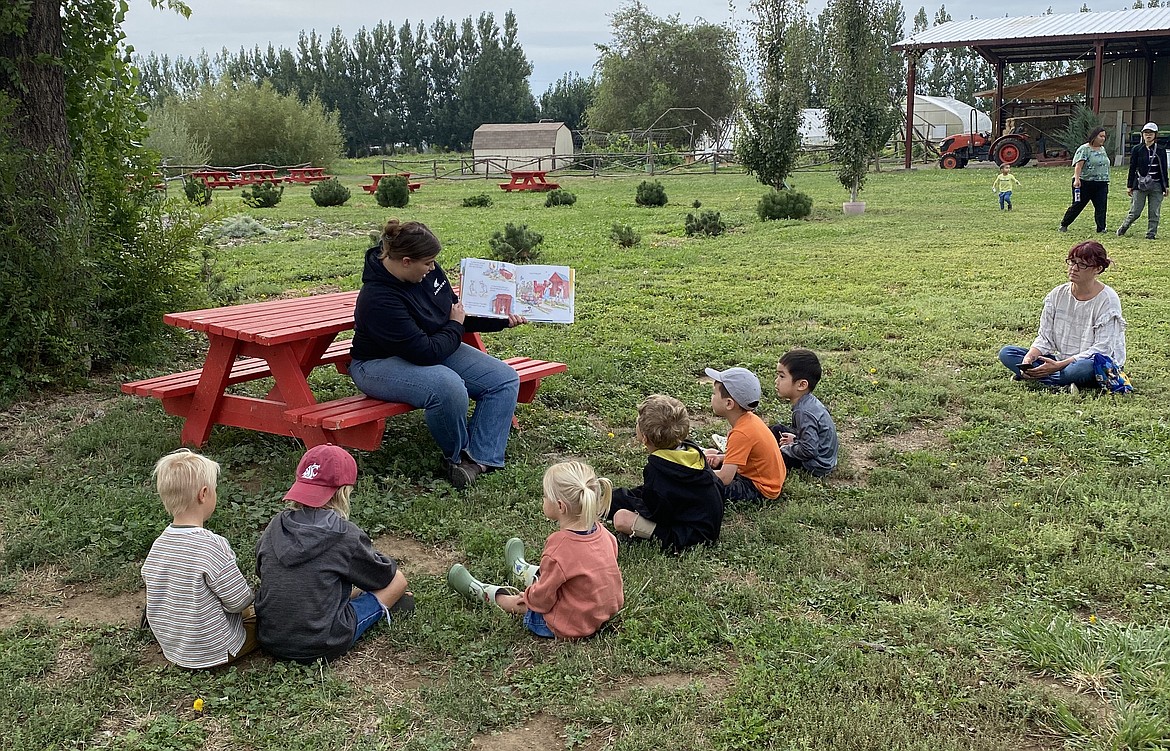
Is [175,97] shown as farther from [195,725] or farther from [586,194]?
[195,725]

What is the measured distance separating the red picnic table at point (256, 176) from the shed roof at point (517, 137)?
17438mm

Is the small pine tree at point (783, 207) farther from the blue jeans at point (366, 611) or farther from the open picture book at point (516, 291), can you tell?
the blue jeans at point (366, 611)

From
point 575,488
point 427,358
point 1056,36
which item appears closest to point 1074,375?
point 427,358

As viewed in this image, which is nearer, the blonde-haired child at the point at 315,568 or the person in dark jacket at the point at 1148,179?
the blonde-haired child at the point at 315,568

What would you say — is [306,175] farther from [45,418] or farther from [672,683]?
[672,683]

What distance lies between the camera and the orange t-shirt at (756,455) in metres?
A: 4.92

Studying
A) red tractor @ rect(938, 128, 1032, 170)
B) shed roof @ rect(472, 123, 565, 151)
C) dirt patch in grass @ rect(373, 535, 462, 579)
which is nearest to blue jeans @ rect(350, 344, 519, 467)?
dirt patch in grass @ rect(373, 535, 462, 579)

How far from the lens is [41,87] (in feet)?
22.3

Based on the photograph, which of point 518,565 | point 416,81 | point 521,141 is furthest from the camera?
point 416,81

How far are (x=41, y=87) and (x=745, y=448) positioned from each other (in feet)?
17.7

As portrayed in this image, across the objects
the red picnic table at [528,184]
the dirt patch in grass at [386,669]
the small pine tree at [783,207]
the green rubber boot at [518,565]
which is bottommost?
the dirt patch in grass at [386,669]

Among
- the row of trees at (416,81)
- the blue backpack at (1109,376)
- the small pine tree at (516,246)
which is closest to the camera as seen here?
the blue backpack at (1109,376)

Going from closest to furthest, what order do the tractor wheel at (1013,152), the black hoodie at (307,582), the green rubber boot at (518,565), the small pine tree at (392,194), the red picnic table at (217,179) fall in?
1. the black hoodie at (307,582)
2. the green rubber boot at (518,565)
3. the small pine tree at (392,194)
4. the tractor wheel at (1013,152)
5. the red picnic table at (217,179)

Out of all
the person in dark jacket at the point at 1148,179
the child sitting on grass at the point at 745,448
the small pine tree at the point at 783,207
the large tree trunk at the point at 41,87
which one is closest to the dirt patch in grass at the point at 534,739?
the child sitting on grass at the point at 745,448
